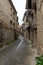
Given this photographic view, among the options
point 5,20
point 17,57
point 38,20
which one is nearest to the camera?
point 17,57

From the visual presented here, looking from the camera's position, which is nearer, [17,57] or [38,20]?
[17,57]

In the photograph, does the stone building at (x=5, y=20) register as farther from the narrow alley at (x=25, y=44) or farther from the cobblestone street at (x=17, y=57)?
the cobblestone street at (x=17, y=57)

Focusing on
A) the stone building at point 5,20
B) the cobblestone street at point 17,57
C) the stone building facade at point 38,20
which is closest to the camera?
the cobblestone street at point 17,57

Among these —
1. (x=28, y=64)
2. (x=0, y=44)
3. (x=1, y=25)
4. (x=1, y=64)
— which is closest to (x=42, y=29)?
(x=28, y=64)

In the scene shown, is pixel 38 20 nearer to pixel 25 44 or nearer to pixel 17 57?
pixel 17 57

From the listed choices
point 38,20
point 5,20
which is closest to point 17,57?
point 38,20

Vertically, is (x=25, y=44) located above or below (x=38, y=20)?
below

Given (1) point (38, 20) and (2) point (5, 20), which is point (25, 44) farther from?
(1) point (38, 20)

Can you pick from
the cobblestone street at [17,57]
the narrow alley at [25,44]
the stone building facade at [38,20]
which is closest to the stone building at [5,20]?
the narrow alley at [25,44]

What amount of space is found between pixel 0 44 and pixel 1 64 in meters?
10.9

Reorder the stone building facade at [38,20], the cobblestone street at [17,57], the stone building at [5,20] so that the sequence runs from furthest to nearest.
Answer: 1. the stone building at [5,20]
2. the stone building facade at [38,20]
3. the cobblestone street at [17,57]

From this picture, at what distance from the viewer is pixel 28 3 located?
68.2 ft

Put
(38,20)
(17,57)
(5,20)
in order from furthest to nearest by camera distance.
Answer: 1. (5,20)
2. (38,20)
3. (17,57)

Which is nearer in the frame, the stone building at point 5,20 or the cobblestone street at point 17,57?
the cobblestone street at point 17,57
